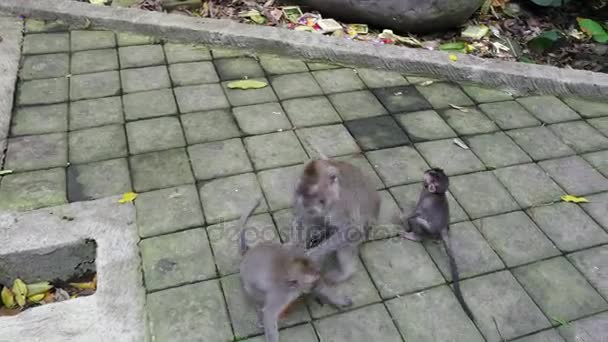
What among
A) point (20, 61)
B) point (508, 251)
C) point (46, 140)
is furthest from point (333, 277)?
point (20, 61)

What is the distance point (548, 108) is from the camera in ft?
16.4

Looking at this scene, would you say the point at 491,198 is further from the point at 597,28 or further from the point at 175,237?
the point at 597,28

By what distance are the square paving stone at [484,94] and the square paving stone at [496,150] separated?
540mm

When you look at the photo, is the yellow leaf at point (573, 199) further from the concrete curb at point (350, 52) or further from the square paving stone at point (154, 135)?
the square paving stone at point (154, 135)

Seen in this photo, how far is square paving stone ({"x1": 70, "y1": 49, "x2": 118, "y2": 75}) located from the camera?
4.91m

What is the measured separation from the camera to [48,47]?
16.8 ft

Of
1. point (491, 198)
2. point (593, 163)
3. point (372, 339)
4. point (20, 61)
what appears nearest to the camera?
point (372, 339)

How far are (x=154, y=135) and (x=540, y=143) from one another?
3.08m

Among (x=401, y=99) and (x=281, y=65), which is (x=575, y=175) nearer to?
(x=401, y=99)

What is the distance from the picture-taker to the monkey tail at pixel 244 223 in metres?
3.30

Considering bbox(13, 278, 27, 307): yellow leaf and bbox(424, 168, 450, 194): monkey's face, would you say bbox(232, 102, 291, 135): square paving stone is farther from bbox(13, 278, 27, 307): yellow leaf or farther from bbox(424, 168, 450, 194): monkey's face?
bbox(13, 278, 27, 307): yellow leaf

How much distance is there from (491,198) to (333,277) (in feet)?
4.63

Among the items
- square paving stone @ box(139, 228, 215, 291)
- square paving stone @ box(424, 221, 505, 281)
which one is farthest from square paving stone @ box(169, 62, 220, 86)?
square paving stone @ box(424, 221, 505, 281)

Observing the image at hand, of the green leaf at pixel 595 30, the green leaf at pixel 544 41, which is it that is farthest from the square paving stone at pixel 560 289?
the green leaf at pixel 595 30
